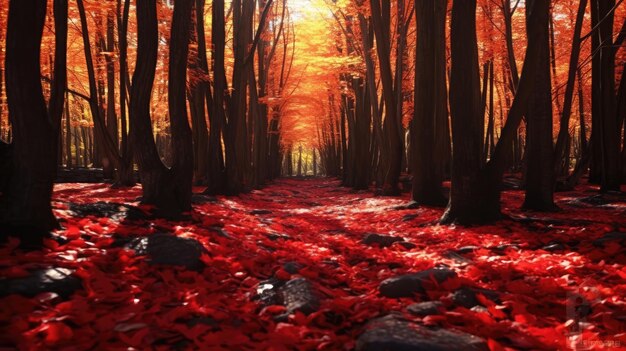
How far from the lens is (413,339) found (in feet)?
8.11

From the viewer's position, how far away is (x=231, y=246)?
555 cm

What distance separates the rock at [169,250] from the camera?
4219 millimetres

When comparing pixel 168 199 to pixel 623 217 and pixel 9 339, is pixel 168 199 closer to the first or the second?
pixel 9 339

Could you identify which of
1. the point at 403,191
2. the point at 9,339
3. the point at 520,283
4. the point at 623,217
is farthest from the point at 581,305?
the point at 403,191

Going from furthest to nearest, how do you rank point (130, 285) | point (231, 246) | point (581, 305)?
point (231, 246), point (130, 285), point (581, 305)

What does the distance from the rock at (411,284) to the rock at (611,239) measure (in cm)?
244

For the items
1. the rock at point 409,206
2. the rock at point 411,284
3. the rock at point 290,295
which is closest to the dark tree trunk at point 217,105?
the rock at point 409,206

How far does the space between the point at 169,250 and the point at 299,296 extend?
1657 mm

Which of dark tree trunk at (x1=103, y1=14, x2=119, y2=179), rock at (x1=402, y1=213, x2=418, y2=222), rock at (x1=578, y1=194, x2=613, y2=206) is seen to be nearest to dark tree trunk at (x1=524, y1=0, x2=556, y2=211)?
rock at (x1=578, y1=194, x2=613, y2=206)

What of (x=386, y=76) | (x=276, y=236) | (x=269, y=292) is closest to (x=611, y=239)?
(x=269, y=292)

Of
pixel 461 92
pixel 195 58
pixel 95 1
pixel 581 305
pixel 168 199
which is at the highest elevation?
pixel 95 1

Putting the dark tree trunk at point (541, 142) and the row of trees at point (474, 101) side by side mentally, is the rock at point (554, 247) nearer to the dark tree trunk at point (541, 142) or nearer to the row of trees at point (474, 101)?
the row of trees at point (474, 101)

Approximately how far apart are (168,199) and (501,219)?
5.62m

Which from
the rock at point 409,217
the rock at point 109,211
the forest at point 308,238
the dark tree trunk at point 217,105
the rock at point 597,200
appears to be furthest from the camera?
the dark tree trunk at point 217,105
